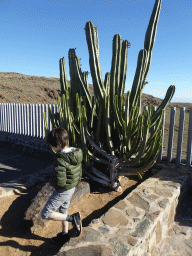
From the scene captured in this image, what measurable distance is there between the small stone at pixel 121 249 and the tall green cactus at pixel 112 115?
1382 millimetres

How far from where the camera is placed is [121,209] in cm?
255

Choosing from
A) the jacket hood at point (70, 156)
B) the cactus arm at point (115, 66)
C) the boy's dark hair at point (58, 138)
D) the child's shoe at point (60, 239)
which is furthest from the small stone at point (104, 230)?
the cactus arm at point (115, 66)

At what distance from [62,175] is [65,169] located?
0.22ft

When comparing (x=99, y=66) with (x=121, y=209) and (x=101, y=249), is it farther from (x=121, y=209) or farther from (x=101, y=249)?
(x=101, y=249)

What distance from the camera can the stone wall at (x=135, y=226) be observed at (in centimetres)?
189

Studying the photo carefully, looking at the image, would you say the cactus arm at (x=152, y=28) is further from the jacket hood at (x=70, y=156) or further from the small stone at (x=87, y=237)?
the small stone at (x=87, y=237)

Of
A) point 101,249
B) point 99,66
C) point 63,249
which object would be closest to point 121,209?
point 101,249

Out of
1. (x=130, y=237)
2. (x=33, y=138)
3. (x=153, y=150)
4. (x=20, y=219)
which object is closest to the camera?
(x=130, y=237)

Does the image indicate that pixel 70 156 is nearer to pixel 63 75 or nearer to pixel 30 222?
pixel 30 222

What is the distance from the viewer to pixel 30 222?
8.32ft

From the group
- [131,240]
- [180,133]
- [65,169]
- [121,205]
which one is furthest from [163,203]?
[180,133]

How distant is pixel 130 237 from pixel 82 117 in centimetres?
178

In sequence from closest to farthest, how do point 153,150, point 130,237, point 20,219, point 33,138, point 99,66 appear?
point 130,237
point 20,219
point 153,150
point 99,66
point 33,138

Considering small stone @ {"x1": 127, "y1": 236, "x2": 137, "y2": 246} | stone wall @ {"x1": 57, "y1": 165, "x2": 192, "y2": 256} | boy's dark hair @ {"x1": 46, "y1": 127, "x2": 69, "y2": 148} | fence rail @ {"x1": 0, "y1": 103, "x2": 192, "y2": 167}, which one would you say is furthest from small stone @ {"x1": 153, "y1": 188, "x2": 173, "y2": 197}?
fence rail @ {"x1": 0, "y1": 103, "x2": 192, "y2": 167}
